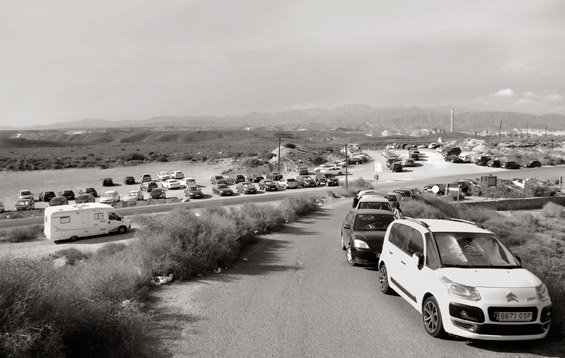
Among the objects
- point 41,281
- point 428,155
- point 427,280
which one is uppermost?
point 41,281

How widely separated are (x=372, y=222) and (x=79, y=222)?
67.3 feet

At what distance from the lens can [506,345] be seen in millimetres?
6918

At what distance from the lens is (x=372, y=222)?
528 inches

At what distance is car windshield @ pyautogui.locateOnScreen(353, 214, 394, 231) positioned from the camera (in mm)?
13222

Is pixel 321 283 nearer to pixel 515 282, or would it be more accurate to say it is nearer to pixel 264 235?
pixel 515 282

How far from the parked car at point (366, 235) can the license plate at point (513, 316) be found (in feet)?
18.5

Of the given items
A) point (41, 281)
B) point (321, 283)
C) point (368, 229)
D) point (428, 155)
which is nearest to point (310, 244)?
point (368, 229)

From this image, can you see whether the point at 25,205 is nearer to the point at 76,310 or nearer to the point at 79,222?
the point at 79,222

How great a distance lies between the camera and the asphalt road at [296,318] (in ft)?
22.5

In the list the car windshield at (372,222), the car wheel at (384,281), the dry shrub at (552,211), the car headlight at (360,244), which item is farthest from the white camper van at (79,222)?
the dry shrub at (552,211)

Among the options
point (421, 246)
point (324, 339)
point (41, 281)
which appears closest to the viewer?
point (41, 281)

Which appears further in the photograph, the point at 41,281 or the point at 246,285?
the point at 246,285

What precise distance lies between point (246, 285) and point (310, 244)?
263 inches

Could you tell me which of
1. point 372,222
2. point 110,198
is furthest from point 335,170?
point 372,222
